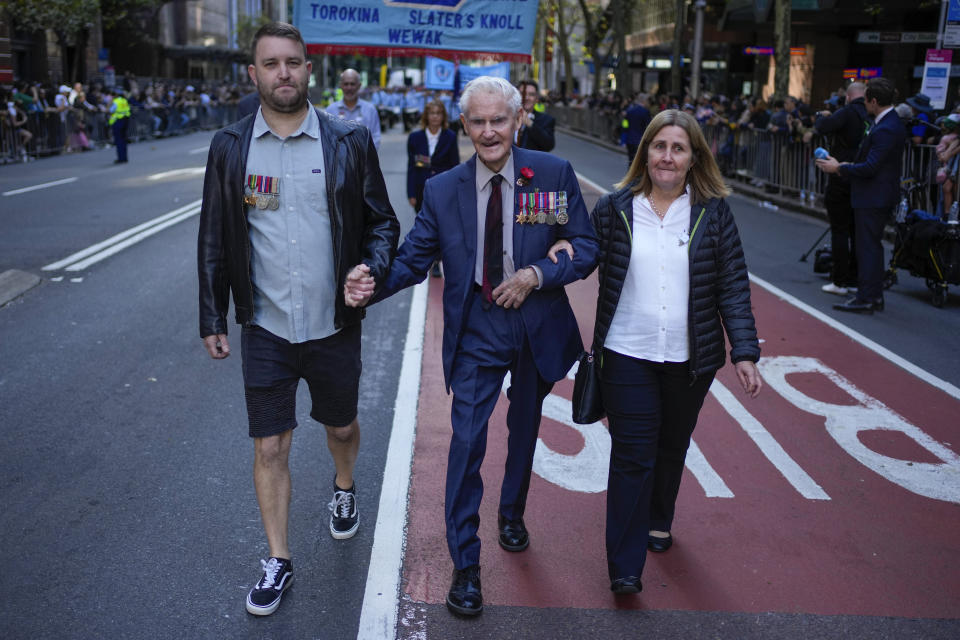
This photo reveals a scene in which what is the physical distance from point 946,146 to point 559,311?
9.61 meters

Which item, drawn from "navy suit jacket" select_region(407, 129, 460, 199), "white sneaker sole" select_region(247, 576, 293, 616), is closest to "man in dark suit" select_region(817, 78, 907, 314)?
"navy suit jacket" select_region(407, 129, 460, 199)

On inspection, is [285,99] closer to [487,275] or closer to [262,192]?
[262,192]

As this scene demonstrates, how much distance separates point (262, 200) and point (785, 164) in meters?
16.4

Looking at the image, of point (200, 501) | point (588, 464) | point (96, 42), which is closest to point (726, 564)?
point (588, 464)

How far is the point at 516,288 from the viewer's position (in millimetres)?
3648

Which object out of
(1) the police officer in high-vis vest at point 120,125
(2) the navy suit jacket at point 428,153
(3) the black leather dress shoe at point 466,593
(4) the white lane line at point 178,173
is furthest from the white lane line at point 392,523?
(1) the police officer in high-vis vest at point 120,125

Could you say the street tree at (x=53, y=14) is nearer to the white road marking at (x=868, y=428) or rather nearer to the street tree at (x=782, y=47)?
the street tree at (x=782, y=47)

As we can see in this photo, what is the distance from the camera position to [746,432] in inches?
230

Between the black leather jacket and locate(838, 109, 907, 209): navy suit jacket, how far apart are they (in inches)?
244

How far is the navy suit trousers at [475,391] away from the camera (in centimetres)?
374

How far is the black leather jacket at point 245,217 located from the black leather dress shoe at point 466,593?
1090mm

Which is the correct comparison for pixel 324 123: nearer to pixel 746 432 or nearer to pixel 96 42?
pixel 746 432

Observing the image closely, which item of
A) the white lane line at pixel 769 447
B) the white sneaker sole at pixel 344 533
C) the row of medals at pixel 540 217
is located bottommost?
the white lane line at pixel 769 447

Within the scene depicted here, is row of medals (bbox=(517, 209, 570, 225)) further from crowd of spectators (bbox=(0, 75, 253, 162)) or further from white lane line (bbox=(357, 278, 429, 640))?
crowd of spectators (bbox=(0, 75, 253, 162))
